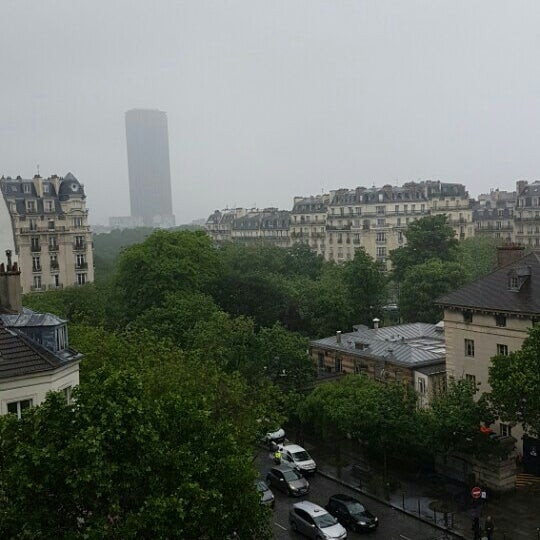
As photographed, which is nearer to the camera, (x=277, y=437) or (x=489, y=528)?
(x=489, y=528)

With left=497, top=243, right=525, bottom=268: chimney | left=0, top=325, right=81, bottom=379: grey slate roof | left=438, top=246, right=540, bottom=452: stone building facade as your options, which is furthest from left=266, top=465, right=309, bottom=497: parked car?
left=497, top=243, right=525, bottom=268: chimney

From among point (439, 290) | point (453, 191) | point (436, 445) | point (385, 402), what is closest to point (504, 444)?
point (436, 445)

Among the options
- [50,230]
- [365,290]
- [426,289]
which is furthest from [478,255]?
[50,230]

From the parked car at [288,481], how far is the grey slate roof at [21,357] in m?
13.7

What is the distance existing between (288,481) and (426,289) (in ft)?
129

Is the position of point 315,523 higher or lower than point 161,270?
lower

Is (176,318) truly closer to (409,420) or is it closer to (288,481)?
(288,481)

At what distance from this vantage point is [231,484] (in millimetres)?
18594

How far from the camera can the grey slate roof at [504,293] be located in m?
38.6

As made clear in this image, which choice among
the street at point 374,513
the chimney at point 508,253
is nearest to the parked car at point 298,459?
the street at point 374,513

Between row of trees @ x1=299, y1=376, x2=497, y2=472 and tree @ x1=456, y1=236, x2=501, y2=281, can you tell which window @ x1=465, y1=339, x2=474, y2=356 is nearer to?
row of trees @ x1=299, y1=376, x2=497, y2=472

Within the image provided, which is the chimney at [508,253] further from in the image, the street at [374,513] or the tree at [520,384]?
the street at [374,513]

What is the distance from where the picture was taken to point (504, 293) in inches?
1588

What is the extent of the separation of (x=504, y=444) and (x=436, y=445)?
152 inches
